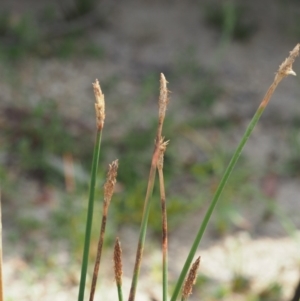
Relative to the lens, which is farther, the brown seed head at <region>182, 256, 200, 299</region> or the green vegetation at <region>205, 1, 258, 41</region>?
the green vegetation at <region>205, 1, 258, 41</region>

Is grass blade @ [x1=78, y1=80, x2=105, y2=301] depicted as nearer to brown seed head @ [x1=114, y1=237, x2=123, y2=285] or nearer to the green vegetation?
brown seed head @ [x1=114, y1=237, x2=123, y2=285]

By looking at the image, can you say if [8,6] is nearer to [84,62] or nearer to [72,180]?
[84,62]

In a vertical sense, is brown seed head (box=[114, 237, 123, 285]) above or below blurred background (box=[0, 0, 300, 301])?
below

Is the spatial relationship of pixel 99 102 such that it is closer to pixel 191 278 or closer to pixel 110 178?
pixel 110 178

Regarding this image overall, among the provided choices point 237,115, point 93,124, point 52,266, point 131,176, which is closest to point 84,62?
point 93,124

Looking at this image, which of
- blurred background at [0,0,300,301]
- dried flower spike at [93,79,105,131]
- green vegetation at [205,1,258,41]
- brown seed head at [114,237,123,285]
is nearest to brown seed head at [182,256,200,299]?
brown seed head at [114,237,123,285]

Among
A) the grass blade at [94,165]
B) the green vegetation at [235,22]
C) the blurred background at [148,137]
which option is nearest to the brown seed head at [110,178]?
the grass blade at [94,165]

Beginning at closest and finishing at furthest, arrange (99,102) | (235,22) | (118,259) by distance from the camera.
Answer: (99,102), (118,259), (235,22)

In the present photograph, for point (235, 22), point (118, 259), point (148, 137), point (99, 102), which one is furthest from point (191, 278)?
point (235, 22)

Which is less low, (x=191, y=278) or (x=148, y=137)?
(x=148, y=137)
